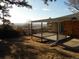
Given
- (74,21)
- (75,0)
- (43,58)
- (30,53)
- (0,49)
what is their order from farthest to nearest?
(75,0)
(74,21)
(0,49)
(30,53)
(43,58)

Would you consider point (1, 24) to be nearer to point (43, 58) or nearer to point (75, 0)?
point (75, 0)

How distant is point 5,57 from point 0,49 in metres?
2.65

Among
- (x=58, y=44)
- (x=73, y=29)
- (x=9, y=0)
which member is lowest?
(x=58, y=44)

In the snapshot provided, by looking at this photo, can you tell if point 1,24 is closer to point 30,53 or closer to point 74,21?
point 74,21

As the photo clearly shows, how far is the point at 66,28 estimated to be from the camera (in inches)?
777

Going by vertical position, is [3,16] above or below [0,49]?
above

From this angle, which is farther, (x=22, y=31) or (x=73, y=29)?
(x=22, y=31)

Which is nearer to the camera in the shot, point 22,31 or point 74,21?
point 74,21

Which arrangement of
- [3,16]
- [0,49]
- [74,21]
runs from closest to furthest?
[0,49] → [74,21] → [3,16]

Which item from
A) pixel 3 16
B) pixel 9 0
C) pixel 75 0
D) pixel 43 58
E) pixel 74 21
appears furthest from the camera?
pixel 75 0

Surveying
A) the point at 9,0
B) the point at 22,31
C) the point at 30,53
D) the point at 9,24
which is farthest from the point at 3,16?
the point at 30,53

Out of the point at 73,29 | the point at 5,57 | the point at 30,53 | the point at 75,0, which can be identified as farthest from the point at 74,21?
the point at 75,0

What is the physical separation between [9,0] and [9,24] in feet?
29.4

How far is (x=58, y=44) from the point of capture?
1902cm
